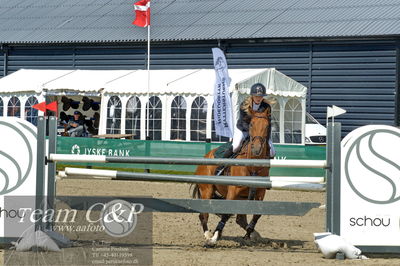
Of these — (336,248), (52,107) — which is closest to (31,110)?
(52,107)

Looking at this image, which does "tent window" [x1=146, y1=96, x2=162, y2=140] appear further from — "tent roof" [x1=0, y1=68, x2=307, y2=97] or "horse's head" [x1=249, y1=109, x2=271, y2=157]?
"horse's head" [x1=249, y1=109, x2=271, y2=157]

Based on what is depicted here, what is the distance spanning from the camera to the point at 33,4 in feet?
141

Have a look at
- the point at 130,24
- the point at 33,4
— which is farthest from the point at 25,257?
the point at 33,4

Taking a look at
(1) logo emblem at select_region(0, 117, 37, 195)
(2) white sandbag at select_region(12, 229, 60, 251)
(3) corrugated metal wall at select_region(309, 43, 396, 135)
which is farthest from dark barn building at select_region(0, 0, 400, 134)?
(2) white sandbag at select_region(12, 229, 60, 251)

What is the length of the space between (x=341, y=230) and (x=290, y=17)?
2572 centimetres

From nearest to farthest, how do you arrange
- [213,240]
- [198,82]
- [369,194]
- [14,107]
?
[369,194]
[213,240]
[198,82]
[14,107]

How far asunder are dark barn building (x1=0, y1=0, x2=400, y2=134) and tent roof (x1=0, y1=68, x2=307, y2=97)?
17.3 ft

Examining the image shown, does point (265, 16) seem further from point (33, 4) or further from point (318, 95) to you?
point (33, 4)

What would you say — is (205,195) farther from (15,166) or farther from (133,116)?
(133,116)

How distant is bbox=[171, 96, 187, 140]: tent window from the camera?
92.6 ft

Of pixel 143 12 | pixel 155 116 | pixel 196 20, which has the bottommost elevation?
pixel 155 116

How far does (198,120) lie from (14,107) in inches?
274

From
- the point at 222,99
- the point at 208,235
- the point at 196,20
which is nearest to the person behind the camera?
the point at 208,235

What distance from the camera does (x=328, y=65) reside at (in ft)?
113
